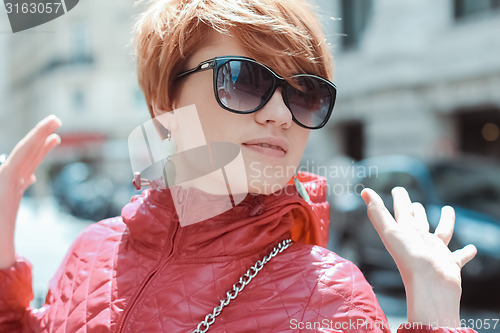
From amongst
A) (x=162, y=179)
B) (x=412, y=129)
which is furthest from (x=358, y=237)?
(x=412, y=129)

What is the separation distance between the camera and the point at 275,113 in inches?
44.6

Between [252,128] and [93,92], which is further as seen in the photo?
[93,92]

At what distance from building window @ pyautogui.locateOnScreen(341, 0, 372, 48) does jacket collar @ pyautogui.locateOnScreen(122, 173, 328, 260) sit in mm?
11611

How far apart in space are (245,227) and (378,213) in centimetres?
29

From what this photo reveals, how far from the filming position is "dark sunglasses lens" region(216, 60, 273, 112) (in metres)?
1.12

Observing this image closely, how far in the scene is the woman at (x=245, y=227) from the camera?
1.00 m

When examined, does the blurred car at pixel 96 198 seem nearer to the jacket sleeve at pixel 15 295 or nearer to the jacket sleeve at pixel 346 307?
the jacket sleeve at pixel 15 295

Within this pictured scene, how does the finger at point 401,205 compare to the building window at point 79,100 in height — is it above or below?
above

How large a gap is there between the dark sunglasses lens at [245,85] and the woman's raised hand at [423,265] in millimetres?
352

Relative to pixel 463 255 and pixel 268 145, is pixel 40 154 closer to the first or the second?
pixel 268 145

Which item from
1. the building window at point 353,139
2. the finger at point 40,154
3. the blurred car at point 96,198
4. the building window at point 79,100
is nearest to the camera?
the finger at point 40,154

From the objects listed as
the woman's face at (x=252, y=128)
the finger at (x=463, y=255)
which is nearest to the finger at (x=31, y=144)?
the woman's face at (x=252, y=128)

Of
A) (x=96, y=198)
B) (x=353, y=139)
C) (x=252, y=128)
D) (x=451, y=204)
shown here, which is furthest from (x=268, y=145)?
(x=353, y=139)

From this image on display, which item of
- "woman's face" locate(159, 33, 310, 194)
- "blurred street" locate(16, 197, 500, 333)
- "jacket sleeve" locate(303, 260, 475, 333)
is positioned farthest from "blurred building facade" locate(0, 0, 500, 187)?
"jacket sleeve" locate(303, 260, 475, 333)
